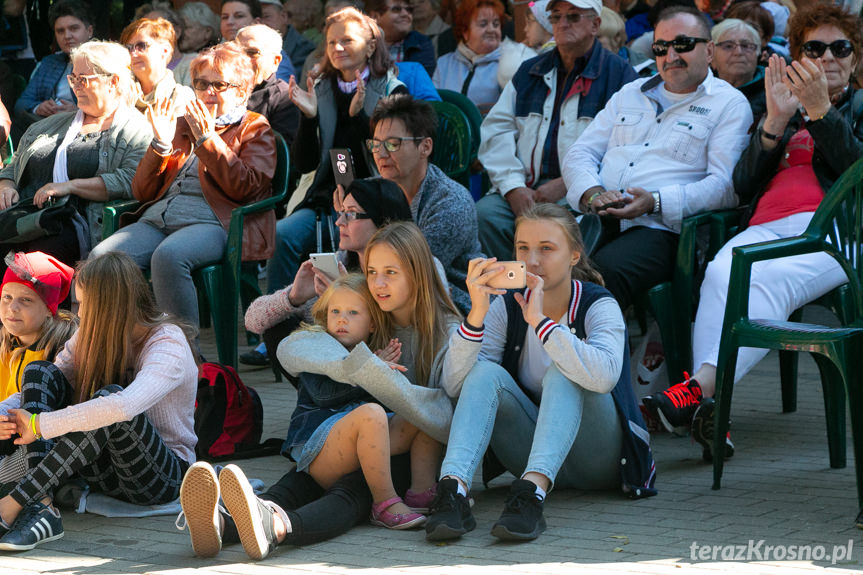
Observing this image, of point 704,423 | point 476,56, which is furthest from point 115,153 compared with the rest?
point 704,423

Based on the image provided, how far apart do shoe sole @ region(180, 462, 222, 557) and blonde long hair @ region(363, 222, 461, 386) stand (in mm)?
943

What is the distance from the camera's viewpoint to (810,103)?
476 cm

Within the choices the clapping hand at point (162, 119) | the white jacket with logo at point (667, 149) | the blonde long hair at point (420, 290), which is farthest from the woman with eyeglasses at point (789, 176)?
the clapping hand at point (162, 119)

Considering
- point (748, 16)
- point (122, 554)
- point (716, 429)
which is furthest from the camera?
point (748, 16)

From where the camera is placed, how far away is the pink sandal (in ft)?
12.5

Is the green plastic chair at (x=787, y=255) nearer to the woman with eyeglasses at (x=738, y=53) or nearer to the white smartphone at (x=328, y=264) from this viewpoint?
the white smartphone at (x=328, y=264)

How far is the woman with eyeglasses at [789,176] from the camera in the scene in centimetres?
467

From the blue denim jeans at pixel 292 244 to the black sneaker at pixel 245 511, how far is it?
2.74m

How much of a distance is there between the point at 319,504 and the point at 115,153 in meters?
3.04

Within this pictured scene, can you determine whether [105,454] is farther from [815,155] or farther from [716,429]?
[815,155]

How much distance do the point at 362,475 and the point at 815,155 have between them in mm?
2359

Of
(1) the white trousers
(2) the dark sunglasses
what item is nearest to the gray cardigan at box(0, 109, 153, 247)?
(2) the dark sunglasses

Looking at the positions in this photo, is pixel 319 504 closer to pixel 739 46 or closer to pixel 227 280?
pixel 227 280

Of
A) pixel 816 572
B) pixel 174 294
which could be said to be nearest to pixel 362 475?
pixel 816 572
